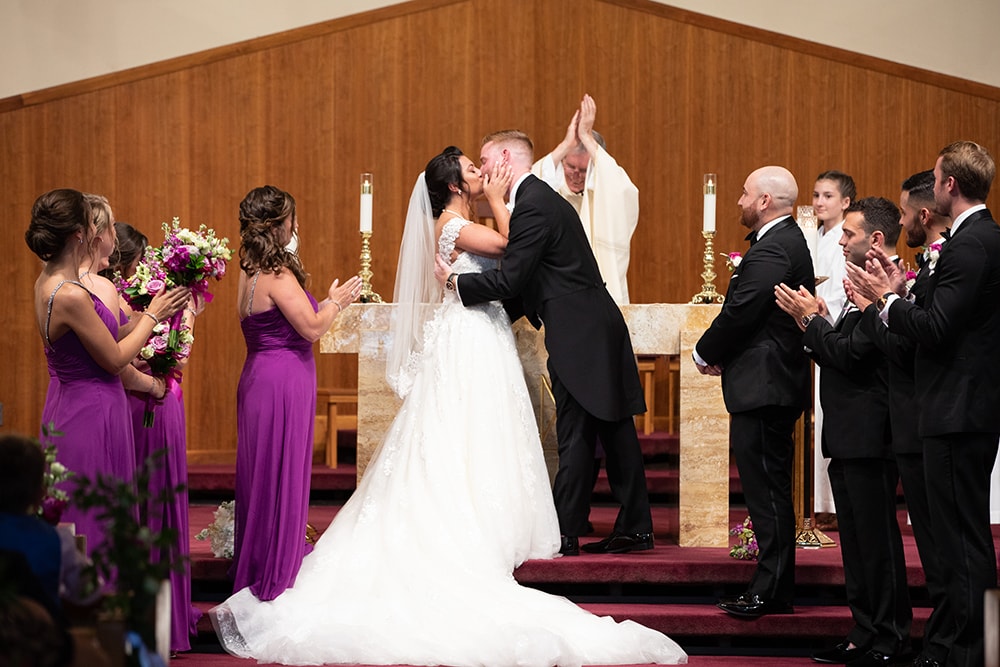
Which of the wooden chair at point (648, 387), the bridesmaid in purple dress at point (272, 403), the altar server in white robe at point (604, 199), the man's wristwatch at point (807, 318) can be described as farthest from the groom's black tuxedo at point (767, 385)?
the wooden chair at point (648, 387)

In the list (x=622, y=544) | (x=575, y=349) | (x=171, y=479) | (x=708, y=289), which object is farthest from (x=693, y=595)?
(x=171, y=479)

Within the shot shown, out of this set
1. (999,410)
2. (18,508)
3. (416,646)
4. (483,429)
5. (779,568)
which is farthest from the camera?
(483,429)

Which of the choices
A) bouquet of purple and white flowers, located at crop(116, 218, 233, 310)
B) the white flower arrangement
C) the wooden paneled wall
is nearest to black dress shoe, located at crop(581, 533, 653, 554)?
the white flower arrangement

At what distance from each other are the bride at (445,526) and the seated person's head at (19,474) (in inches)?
83.4

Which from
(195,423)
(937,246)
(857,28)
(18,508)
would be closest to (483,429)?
(937,246)

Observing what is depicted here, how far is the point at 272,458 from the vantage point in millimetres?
5551

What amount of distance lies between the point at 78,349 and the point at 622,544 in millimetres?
2777

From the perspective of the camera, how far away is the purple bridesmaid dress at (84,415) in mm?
4719

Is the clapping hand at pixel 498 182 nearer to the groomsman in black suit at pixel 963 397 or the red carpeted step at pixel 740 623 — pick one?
the red carpeted step at pixel 740 623

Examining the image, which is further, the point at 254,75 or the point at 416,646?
the point at 254,75

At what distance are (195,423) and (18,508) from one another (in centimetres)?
675

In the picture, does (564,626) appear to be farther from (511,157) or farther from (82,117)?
(82,117)

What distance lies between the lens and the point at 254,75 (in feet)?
32.2

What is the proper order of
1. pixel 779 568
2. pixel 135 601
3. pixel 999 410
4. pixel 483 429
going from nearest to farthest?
pixel 135 601 → pixel 999 410 → pixel 779 568 → pixel 483 429
